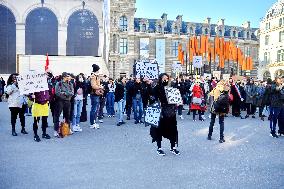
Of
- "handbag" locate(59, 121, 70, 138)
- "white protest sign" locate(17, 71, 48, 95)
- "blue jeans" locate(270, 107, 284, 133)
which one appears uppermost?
"white protest sign" locate(17, 71, 48, 95)

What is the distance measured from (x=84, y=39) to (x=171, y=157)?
29.7 m

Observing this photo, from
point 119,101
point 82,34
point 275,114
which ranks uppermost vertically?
point 82,34

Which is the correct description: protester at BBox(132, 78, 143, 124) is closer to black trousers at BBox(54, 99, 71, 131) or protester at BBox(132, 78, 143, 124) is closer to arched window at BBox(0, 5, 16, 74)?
black trousers at BBox(54, 99, 71, 131)

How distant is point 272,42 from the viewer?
56.9 meters

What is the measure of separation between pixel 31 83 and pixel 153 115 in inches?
140

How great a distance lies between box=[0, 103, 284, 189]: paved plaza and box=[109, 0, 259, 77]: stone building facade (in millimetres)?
38179

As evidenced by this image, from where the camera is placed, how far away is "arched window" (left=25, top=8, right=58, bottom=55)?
36.3 metres

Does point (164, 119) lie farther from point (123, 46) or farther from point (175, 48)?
point (175, 48)

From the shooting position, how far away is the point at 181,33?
5847 cm

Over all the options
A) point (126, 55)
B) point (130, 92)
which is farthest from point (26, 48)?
point (130, 92)

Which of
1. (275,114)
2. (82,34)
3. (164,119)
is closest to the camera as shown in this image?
(164,119)

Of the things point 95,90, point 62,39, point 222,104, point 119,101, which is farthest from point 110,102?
point 62,39

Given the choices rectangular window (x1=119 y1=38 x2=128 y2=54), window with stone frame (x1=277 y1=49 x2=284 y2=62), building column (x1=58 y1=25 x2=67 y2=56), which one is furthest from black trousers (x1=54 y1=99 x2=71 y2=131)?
window with stone frame (x1=277 y1=49 x2=284 y2=62)

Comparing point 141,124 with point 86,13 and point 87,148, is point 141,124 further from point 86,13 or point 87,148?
point 86,13
